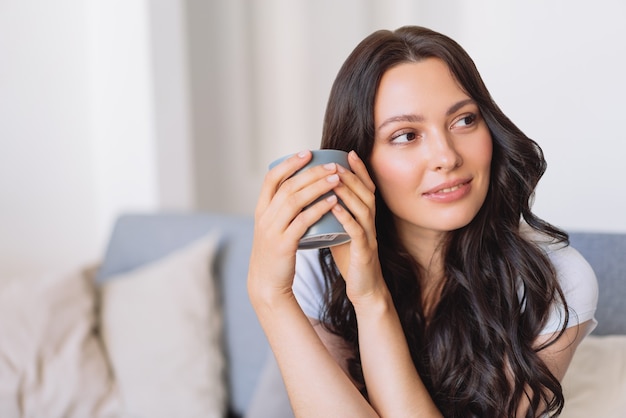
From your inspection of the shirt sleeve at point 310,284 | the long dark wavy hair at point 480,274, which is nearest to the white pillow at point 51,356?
the shirt sleeve at point 310,284

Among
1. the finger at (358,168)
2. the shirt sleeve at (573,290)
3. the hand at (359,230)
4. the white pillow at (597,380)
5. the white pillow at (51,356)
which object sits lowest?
the white pillow at (51,356)

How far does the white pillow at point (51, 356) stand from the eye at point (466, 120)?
1220mm

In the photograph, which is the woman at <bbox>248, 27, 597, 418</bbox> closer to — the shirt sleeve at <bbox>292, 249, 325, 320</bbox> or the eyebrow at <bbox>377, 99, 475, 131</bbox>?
the eyebrow at <bbox>377, 99, 475, 131</bbox>

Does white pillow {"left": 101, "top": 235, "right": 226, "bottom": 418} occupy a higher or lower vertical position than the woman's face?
lower

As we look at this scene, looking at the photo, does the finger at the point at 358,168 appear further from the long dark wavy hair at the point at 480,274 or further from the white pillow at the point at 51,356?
the white pillow at the point at 51,356

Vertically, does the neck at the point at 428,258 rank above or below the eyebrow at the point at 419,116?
below

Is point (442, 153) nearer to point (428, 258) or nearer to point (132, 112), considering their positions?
point (428, 258)

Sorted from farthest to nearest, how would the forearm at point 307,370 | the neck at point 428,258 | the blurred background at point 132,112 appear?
the blurred background at point 132,112, the neck at point 428,258, the forearm at point 307,370

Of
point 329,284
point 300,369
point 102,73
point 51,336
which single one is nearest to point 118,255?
point 51,336

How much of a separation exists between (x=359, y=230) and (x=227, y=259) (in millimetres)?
1038

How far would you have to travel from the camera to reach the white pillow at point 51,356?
1783mm

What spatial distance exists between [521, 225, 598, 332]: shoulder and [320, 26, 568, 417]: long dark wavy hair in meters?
0.02

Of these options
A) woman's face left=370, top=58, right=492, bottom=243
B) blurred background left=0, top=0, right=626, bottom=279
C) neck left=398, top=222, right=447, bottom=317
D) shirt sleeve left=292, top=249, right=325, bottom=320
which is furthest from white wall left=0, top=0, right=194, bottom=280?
woman's face left=370, top=58, right=492, bottom=243

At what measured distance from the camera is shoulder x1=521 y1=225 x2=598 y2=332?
3.70 ft
